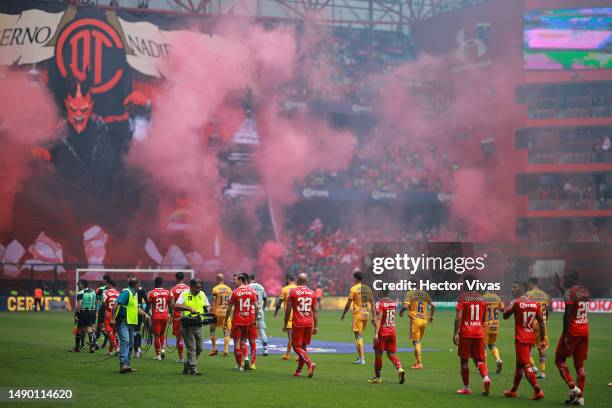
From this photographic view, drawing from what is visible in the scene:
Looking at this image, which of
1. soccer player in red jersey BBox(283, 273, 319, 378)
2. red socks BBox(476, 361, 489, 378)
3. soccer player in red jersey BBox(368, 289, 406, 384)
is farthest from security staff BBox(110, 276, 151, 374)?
red socks BBox(476, 361, 489, 378)

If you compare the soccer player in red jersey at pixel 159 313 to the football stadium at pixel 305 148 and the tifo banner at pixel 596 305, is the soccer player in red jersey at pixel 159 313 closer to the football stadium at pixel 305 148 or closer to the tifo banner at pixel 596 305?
the football stadium at pixel 305 148

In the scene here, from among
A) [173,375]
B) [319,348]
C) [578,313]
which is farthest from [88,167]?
[578,313]

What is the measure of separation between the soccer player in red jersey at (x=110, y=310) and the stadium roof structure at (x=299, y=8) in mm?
43201

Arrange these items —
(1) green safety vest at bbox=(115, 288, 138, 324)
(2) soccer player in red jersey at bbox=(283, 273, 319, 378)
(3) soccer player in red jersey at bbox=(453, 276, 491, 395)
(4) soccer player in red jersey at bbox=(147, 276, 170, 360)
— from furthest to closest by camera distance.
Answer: (4) soccer player in red jersey at bbox=(147, 276, 170, 360) → (1) green safety vest at bbox=(115, 288, 138, 324) → (2) soccer player in red jersey at bbox=(283, 273, 319, 378) → (3) soccer player in red jersey at bbox=(453, 276, 491, 395)

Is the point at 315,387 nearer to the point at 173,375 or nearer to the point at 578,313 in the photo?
the point at 173,375

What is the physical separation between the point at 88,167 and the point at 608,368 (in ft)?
158

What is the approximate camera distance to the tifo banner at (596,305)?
62562 millimetres

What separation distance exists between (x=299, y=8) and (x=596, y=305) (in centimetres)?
3596

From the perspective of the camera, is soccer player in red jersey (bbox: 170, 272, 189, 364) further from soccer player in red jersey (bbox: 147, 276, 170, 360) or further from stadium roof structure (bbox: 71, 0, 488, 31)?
stadium roof structure (bbox: 71, 0, 488, 31)

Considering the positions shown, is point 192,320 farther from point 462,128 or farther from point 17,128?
point 462,128

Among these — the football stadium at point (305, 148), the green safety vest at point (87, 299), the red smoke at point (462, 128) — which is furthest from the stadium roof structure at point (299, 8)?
the green safety vest at point (87, 299)
